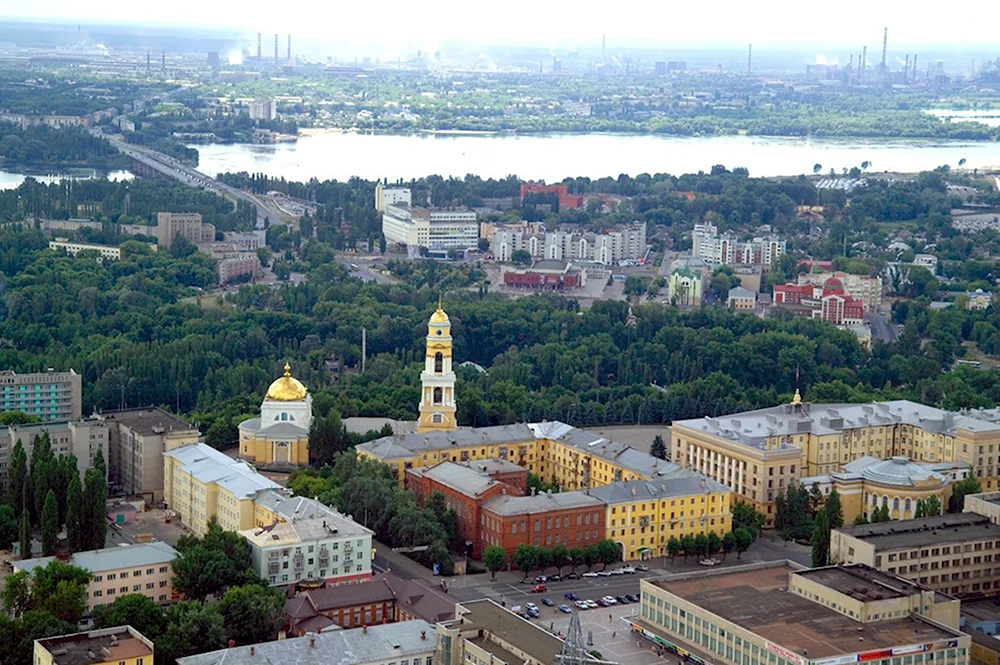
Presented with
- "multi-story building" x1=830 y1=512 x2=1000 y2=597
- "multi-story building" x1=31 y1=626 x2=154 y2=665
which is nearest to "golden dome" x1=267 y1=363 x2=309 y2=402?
"multi-story building" x1=830 y1=512 x2=1000 y2=597

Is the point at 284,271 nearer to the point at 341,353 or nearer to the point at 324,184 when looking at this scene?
the point at 341,353

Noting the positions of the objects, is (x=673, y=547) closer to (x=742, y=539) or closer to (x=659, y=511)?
(x=659, y=511)

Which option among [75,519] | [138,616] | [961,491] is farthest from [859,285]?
[138,616]

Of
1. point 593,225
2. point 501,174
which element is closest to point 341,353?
point 593,225

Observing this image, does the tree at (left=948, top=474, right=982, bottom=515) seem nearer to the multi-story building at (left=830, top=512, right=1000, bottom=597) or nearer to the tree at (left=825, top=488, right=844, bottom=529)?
the tree at (left=825, top=488, right=844, bottom=529)

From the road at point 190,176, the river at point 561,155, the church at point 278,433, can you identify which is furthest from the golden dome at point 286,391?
the river at point 561,155

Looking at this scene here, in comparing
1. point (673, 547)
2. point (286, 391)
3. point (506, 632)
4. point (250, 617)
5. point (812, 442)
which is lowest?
point (673, 547)

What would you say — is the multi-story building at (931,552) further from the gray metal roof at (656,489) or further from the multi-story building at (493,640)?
the multi-story building at (493,640)
